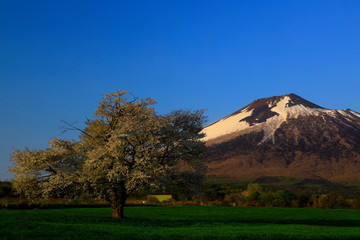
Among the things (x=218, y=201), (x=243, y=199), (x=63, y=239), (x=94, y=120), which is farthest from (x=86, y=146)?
(x=243, y=199)

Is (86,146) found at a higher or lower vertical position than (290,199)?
higher

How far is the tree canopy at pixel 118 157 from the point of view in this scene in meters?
44.2

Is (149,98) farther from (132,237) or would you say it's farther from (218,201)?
(218,201)

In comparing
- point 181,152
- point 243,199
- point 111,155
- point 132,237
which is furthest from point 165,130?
point 243,199

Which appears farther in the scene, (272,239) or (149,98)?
(149,98)

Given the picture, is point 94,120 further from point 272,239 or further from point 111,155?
point 272,239

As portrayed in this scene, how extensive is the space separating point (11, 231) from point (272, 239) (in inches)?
678

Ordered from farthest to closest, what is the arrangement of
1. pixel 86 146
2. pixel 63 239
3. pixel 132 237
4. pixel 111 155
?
1. pixel 86 146
2. pixel 111 155
3. pixel 132 237
4. pixel 63 239

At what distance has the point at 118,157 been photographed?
145 feet

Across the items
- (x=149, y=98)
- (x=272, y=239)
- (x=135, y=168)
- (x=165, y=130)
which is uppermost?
(x=149, y=98)

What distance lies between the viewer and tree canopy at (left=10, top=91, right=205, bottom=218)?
44219 millimetres

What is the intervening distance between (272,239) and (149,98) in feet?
65.7

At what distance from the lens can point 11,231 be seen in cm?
3228

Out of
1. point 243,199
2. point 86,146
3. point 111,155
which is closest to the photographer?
point 111,155
